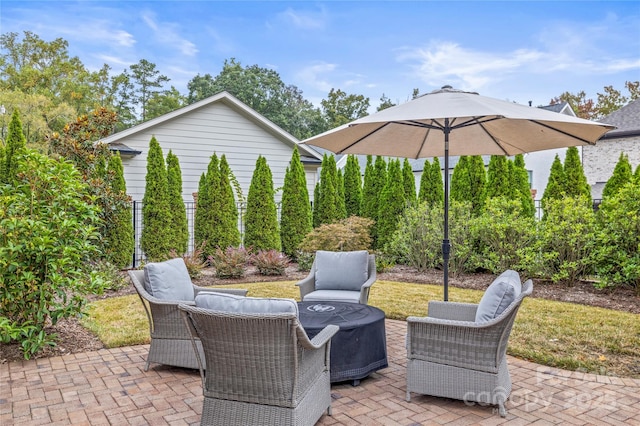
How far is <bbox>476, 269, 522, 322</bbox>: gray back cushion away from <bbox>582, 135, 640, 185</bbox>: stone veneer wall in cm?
Answer: 1599

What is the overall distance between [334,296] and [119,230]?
20.3ft

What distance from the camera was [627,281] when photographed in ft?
23.1

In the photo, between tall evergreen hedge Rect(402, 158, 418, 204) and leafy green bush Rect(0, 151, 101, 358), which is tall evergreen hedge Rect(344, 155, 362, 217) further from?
leafy green bush Rect(0, 151, 101, 358)

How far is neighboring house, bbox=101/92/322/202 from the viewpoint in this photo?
1152 centimetres

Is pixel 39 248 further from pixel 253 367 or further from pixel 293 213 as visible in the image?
pixel 293 213

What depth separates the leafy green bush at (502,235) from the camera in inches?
316

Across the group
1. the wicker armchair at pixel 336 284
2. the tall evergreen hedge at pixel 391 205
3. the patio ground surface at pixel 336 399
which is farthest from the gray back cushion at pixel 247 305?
the tall evergreen hedge at pixel 391 205

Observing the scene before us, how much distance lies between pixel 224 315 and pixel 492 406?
85.4 inches

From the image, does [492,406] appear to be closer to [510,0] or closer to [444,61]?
[510,0]

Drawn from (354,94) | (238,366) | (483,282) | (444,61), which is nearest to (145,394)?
(238,366)

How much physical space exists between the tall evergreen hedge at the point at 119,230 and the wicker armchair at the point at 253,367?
301 inches

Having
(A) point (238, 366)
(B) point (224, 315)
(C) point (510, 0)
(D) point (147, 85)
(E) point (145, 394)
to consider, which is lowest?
(E) point (145, 394)

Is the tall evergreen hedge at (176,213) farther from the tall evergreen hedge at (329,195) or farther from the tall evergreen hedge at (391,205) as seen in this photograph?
the tall evergreen hedge at (391,205)

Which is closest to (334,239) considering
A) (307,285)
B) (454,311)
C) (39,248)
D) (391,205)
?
(391,205)
